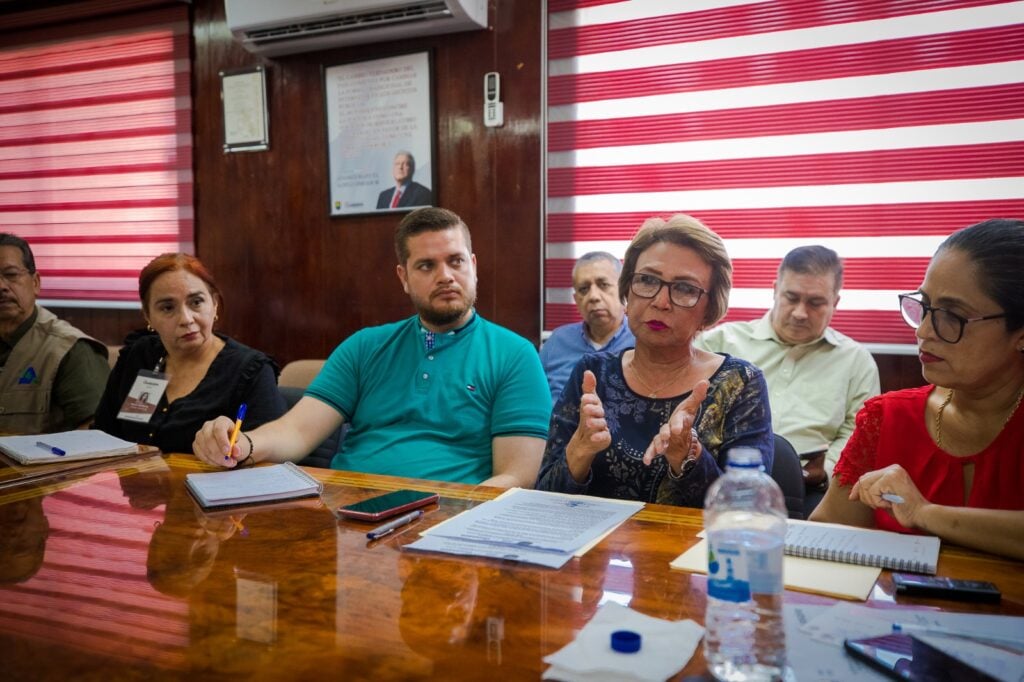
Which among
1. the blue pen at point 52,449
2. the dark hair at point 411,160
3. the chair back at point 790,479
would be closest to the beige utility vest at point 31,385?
the blue pen at point 52,449

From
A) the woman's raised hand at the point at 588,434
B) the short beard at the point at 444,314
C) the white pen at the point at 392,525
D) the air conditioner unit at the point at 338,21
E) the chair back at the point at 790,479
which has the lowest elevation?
the chair back at the point at 790,479

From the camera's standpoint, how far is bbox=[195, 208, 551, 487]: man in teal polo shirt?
215cm

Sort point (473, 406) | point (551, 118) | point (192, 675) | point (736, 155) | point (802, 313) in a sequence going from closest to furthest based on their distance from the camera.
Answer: point (192, 675)
point (473, 406)
point (802, 313)
point (736, 155)
point (551, 118)

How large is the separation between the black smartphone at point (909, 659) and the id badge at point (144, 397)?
232 centimetres

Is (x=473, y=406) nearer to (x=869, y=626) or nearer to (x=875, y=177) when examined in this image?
(x=869, y=626)

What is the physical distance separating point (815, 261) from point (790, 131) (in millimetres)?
626

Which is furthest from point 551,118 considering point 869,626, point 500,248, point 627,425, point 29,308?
point 869,626

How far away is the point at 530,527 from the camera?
1319mm

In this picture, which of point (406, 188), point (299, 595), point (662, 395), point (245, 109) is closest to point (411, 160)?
point (406, 188)

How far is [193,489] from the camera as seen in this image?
161 centimetres

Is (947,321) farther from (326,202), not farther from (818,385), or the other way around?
(326,202)

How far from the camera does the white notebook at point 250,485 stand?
5.01 feet

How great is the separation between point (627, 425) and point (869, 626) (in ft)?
2.96

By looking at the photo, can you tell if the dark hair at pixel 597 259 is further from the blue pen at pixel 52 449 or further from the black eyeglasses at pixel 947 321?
the blue pen at pixel 52 449
